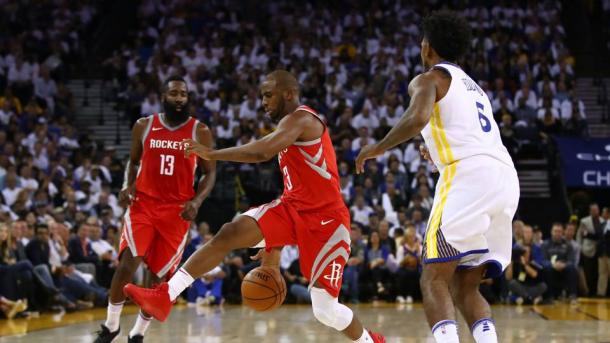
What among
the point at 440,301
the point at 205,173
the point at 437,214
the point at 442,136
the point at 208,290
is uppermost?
the point at 442,136

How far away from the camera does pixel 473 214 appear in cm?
527

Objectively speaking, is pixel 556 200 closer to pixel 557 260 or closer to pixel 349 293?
pixel 557 260

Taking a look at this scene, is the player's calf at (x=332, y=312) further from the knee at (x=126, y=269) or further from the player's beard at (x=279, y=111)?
the knee at (x=126, y=269)

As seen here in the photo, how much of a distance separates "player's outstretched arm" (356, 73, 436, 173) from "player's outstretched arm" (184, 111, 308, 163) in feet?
2.89

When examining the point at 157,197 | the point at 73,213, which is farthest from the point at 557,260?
the point at 157,197

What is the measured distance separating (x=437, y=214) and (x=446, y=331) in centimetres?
65

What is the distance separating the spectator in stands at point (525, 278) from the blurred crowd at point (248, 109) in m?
0.06

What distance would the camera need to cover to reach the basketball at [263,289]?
21.4ft

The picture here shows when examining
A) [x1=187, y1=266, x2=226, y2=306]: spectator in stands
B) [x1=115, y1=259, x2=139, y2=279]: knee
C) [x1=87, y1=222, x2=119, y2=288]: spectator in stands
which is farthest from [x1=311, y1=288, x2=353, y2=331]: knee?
[x1=87, y1=222, x2=119, y2=288]: spectator in stands

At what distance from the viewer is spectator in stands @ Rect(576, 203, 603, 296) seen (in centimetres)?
1588

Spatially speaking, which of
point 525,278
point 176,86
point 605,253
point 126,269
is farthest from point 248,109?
point 126,269

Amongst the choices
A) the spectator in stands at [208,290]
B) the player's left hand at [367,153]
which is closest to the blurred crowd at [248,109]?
the spectator in stands at [208,290]

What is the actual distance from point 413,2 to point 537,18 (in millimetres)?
3107

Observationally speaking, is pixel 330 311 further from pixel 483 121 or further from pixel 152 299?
pixel 483 121
